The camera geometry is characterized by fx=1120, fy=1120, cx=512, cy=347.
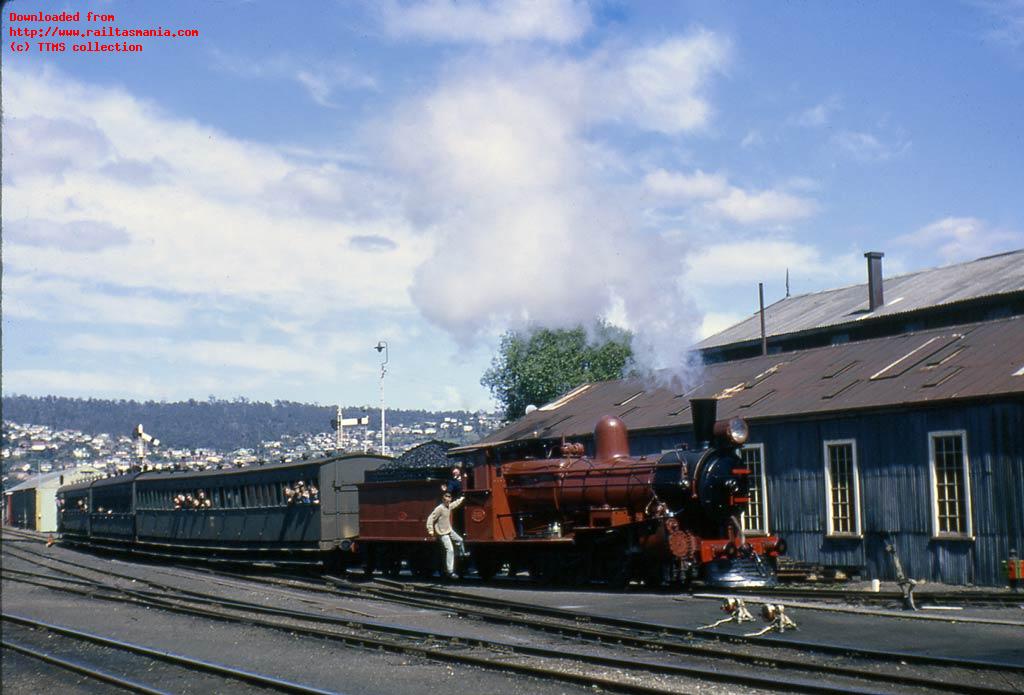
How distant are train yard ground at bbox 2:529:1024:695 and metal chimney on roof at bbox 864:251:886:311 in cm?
3126

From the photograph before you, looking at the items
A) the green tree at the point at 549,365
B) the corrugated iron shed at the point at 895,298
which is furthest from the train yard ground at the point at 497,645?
the green tree at the point at 549,365

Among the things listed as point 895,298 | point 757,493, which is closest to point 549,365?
point 895,298

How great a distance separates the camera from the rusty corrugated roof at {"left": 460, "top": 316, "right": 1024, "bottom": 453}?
73.6 feet

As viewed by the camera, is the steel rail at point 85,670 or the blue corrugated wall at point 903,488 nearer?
the steel rail at point 85,670

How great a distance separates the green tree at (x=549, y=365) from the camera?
76.0 metres

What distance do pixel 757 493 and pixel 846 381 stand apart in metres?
3.33

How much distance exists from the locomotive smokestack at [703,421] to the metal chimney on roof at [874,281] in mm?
30128

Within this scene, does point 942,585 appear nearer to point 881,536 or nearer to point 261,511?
point 881,536

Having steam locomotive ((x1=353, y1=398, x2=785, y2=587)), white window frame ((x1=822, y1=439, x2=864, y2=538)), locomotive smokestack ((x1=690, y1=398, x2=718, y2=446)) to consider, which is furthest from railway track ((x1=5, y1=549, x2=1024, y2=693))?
white window frame ((x1=822, y1=439, x2=864, y2=538))

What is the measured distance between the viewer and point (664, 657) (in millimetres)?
12852

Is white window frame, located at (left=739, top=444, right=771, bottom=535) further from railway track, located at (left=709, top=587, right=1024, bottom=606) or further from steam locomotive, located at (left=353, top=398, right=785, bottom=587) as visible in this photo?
railway track, located at (left=709, top=587, right=1024, bottom=606)

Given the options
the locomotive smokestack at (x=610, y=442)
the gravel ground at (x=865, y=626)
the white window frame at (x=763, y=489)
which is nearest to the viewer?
the gravel ground at (x=865, y=626)

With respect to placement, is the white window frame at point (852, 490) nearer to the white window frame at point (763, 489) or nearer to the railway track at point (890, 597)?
the white window frame at point (763, 489)

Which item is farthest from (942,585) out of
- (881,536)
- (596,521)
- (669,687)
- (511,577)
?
(669,687)
